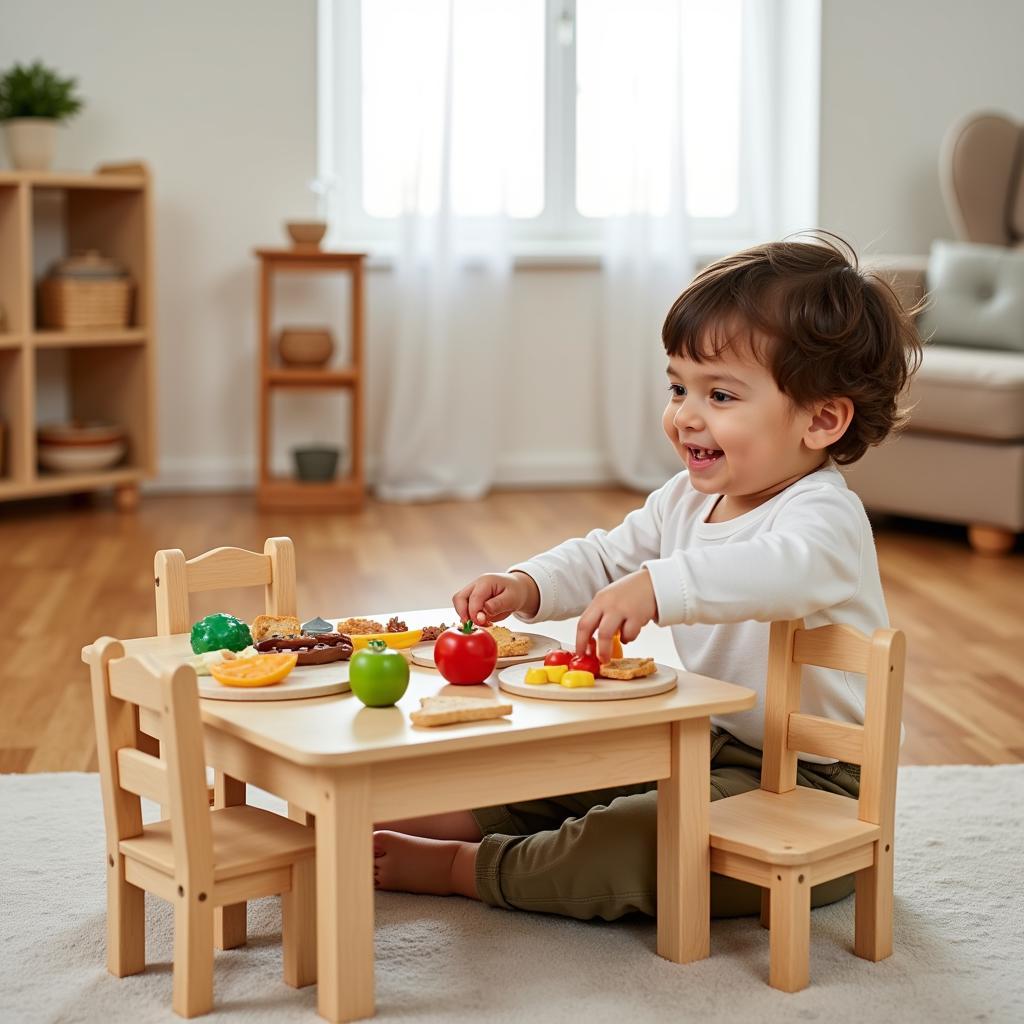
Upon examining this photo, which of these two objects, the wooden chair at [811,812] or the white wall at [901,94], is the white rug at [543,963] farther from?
the white wall at [901,94]

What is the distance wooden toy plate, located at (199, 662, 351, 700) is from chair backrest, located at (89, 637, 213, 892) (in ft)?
0.18

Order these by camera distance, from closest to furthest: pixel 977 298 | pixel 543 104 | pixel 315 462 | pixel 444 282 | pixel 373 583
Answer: pixel 373 583
pixel 977 298
pixel 315 462
pixel 444 282
pixel 543 104

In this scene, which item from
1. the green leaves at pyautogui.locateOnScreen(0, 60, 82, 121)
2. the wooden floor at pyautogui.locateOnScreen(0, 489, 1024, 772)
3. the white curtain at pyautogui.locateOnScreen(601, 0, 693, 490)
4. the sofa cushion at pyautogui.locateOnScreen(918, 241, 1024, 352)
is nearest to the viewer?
the wooden floor at pyautogui.locateOnScreen(0, 489, 1024, 772)

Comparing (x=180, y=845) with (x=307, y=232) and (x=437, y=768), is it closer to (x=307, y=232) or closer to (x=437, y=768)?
(x=437, y=768)

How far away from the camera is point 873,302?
1.45m

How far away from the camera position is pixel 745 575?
1.30 meters

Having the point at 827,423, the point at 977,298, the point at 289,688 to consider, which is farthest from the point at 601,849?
the point at 977,298

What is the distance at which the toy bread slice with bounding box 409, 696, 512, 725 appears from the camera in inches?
45.8

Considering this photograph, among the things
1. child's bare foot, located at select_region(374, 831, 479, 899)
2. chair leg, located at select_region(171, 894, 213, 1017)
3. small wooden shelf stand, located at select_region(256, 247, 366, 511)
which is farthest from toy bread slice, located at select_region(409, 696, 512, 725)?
small wooden shelf stand, located at select_region(256, 247, 366, 511)

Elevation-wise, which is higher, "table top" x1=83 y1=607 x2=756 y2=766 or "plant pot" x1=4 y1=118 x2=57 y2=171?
"plant pot" x1=4 y1=118 x2=57 y2=171

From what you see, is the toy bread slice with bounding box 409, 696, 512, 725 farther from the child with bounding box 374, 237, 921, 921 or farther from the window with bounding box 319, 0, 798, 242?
the window with bounding box 319, 0, 798, 242

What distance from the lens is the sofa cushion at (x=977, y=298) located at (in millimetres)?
3629

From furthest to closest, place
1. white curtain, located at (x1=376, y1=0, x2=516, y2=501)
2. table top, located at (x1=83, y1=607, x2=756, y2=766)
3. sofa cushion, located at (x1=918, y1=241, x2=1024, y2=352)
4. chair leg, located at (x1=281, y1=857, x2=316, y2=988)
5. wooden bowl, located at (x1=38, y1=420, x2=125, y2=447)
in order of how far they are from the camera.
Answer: white curtain, located at (x1=376, y1=0, x2=516, y2=501), wooden bowl, located at (x1=38, y1=420, x2=125, y2=447), sofa cushion, located at (x1=918, y1=241, x2=1024, y2=352), chair leg, located at (x1=281, y1=857, x2=316, y2=988), table top, located at (x1=83, y1=607, x2=756, y2=766)

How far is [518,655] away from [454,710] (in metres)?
0.23
